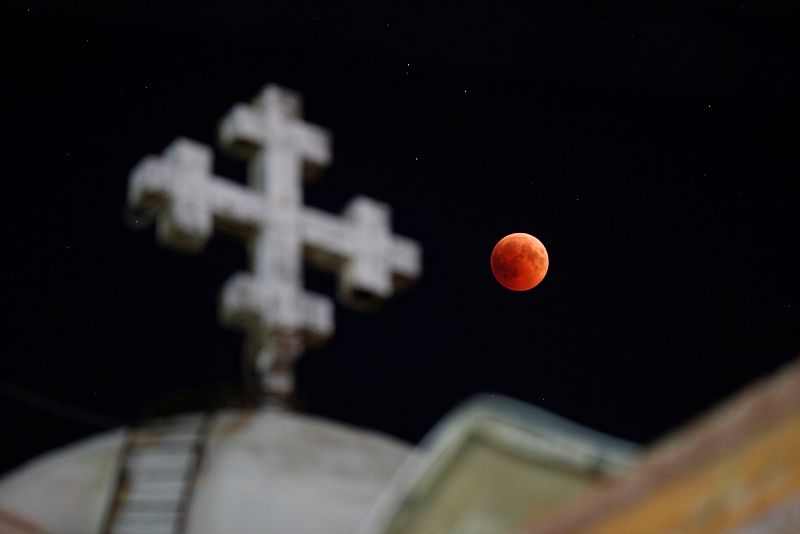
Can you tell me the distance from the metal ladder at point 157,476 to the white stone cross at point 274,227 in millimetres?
806

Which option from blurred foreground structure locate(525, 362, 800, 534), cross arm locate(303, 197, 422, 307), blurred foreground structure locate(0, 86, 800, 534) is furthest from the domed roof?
blurred foreground structure locate(525, 362, 800, 534)

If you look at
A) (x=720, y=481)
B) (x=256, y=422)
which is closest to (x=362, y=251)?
(x=256, y=422)

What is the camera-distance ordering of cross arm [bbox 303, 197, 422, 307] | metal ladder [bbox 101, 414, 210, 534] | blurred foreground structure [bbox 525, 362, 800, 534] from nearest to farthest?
blurred foreground structure [bbox 525, 362, 800, 534], metal ladder [bbox 101, 414, 210, 534], cross arm [bbox 303, 197, 422, 307]

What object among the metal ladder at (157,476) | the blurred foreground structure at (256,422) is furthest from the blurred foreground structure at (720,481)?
the metal ladder at (157,476)

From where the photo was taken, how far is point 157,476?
11328 millimetres

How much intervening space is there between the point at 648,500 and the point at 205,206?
710 cm

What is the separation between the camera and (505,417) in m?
5.86

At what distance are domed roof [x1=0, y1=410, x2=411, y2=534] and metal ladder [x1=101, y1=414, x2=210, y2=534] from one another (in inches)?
2.0

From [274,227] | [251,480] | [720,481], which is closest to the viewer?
[720,481]

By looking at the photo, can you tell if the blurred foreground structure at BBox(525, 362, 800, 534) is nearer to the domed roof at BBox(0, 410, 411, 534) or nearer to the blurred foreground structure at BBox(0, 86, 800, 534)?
the blurred foreground structure at BBox(0, 86, 800, 534)

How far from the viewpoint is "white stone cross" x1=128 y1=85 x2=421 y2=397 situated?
11.5 metres

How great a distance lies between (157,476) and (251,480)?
79 cm

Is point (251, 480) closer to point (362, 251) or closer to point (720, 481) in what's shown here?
point (362, 251)

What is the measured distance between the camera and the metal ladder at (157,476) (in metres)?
11.1
